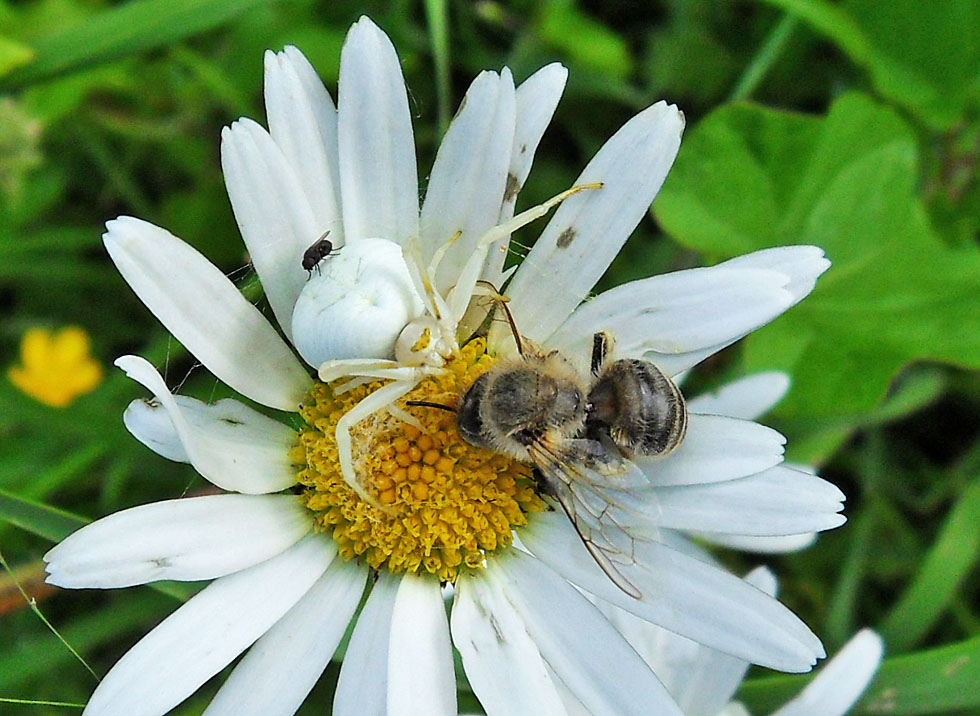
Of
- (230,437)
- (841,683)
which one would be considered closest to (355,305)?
(230,437)

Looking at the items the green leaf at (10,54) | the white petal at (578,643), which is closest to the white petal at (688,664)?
the white petal at (578,643)

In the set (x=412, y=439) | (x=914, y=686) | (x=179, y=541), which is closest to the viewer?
(x=179, y=541)

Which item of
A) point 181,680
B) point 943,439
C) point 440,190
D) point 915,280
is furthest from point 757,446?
point 943,439

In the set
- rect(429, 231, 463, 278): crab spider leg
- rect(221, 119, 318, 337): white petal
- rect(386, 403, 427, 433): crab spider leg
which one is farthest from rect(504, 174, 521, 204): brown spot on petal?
rect(386, 403, 427, 433): crab spider leg

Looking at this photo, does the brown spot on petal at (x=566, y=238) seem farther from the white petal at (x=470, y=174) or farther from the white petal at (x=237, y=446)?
the white petal at (x=237, y=446)

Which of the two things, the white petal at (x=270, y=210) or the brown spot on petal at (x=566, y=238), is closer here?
the white petal at (x=270, y=210)

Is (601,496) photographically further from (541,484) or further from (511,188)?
(511,188)

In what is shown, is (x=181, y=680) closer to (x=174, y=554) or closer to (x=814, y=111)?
(x=174, y=554)

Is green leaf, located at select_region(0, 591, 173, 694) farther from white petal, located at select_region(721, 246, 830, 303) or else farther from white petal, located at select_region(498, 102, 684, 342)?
white petal, located at select_region(721, 246, 830, 303)
